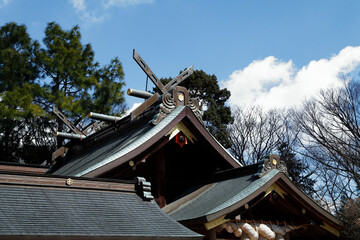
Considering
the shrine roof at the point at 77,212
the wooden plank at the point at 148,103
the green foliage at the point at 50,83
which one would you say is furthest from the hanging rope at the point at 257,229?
the green foliage at the point at 50,83

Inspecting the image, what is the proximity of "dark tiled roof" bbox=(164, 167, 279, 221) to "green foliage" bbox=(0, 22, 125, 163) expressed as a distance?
16.6m

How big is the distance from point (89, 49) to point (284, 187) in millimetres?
21664

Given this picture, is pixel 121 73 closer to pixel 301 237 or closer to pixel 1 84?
pixel 1 84

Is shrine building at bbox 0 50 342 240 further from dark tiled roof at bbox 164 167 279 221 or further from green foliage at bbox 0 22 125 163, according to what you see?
green foliage at bbox 0 22 125 163

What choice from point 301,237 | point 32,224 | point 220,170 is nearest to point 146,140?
point 220,170

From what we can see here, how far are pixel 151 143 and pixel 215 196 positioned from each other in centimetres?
197

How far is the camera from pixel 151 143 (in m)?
9.63

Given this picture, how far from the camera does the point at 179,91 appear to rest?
36.5 feet

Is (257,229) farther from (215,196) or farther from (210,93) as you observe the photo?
(210,93)

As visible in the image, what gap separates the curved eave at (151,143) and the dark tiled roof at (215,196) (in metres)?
1.19

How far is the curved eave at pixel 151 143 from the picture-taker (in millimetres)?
8719

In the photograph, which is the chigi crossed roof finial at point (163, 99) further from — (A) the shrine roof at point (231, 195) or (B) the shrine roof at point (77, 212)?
(B) the shrine roof at point (77, 212)

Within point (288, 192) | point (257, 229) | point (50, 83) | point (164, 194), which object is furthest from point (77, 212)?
point (50, 83)

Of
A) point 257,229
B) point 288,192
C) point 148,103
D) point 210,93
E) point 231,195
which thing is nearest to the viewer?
point 231,195
